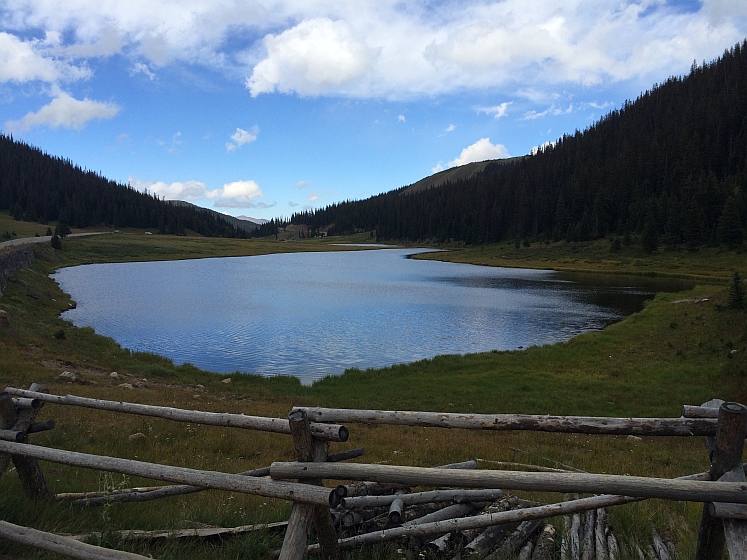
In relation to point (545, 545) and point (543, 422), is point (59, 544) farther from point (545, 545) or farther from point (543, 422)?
point (545, 545)

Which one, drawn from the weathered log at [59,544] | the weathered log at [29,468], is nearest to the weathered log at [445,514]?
the weathered log at [59,544]

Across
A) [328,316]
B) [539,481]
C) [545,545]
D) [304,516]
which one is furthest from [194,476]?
[328,316]

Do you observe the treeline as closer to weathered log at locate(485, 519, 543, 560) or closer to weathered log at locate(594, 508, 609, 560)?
weathered log at locate(594, 508, 609, 560)

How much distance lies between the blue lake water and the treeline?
40.4 m

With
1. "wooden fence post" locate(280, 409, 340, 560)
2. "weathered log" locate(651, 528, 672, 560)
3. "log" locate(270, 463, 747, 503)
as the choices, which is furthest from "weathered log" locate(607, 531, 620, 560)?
"wooden fence post" locate(280, 409, 340, 560)

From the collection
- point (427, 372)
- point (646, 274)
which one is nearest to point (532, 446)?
point (427, 372)

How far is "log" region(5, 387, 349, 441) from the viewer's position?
17.2 ft

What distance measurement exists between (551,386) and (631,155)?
16571 centimetres

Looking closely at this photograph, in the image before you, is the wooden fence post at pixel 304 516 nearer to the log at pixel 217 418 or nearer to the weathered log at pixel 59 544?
the log at pixel 217 418

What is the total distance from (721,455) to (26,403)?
28.2ft

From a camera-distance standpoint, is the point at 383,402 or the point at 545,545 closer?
the point at 545,545

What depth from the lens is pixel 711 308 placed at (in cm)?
3559

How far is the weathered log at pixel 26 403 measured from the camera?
6762 millimetres

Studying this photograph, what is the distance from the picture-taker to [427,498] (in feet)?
21.0
